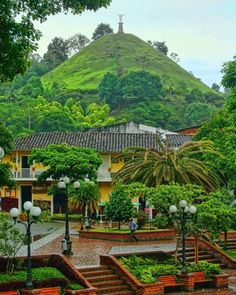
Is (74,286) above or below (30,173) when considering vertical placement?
below

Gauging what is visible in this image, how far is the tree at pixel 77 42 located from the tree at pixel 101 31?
328 centimetres

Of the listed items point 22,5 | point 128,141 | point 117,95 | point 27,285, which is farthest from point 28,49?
point 117,95

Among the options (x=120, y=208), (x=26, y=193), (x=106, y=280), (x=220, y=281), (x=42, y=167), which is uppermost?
(x=42, y=167)

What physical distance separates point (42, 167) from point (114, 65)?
85181mm

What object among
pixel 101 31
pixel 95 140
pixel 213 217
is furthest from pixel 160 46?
pixel 213 217

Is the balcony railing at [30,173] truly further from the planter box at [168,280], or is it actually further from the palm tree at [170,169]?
the planter box at [168,280]

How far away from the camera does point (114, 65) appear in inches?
5059

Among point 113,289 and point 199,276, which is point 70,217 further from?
point 113,289

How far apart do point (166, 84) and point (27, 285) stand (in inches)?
4036

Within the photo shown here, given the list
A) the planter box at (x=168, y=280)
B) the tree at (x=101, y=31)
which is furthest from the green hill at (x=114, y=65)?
the planter box at (x=168, y=280)

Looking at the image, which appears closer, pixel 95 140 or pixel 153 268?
pixel 153 268

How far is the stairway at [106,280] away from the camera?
63.0ft

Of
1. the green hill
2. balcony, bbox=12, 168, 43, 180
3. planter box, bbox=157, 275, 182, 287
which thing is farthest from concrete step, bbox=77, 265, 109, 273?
the green hill

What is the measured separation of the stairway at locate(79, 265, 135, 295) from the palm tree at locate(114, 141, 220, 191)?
36.8 ft
